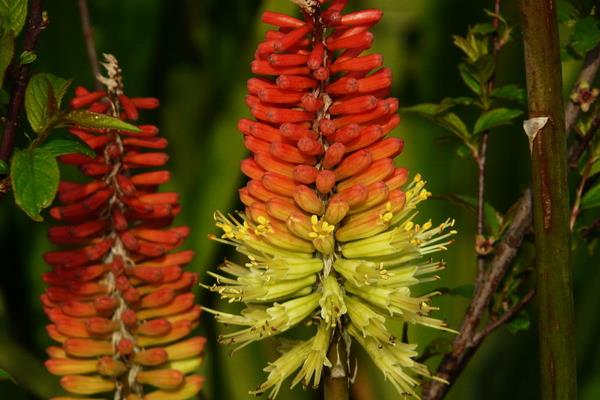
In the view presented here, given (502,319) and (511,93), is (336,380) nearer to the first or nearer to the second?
(502,319)

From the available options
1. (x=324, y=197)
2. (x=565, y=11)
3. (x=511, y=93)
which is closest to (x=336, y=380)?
(x=324, y=197)

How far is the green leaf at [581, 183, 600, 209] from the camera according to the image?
37.2 inches

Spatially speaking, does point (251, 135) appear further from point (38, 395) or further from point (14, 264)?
point (14, 264)

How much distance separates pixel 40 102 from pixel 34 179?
0.08m

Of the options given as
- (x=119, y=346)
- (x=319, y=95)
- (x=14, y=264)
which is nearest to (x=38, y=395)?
(x=14, y=264)

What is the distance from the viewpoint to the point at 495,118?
963 millimetres

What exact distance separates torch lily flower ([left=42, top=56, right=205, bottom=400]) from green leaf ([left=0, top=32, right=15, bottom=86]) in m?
0.14

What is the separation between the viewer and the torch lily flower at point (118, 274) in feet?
2.99

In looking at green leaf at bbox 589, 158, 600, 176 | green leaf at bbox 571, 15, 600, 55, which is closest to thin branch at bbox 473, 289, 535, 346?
green leaf at bbox 589, 158, 600, 176

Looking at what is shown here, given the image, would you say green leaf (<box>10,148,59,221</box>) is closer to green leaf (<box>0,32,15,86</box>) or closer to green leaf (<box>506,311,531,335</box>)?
green leaf (<box>0,32,15,86</box>)

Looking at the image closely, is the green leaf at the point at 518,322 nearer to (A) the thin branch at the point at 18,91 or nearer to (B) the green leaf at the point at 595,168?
(B) the green leaf at the point at 595,168

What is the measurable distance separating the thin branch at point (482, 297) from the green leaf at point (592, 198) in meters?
0.05

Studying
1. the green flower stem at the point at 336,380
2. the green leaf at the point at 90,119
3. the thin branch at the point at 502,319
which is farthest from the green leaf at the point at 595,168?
the green leaf at the point at 90,119

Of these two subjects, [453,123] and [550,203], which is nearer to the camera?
[550,203]
